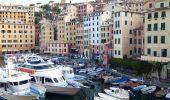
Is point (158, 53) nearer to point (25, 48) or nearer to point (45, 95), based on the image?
point (45, 95)

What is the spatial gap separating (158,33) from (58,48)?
61.4m

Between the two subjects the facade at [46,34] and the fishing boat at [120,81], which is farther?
the facade at [46,34]

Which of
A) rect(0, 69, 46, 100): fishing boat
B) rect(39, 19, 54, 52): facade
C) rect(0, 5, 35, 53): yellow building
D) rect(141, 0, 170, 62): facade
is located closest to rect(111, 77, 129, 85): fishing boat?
rect(141, 0, 170, 62): facade

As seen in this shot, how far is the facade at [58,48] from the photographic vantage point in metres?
118

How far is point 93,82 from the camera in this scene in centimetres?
6206

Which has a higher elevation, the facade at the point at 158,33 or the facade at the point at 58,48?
the facade at the point at 158,33

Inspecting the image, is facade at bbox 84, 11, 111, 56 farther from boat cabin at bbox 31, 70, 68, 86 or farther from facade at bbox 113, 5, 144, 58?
boat cabin at bbox 31, 70, 68, 86

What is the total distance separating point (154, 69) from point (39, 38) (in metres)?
93.7

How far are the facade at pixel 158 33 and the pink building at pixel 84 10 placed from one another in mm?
70253

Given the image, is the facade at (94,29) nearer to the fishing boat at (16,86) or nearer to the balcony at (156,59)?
the balcony at (156,59)

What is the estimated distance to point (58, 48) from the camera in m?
121

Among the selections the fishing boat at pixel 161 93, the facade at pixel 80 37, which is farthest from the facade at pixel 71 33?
the fishing boat at pixel 161 93

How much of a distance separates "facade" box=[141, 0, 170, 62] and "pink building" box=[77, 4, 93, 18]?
70.3 m

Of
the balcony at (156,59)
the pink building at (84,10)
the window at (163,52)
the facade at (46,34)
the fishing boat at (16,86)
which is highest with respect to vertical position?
the pink building at (84,10)
